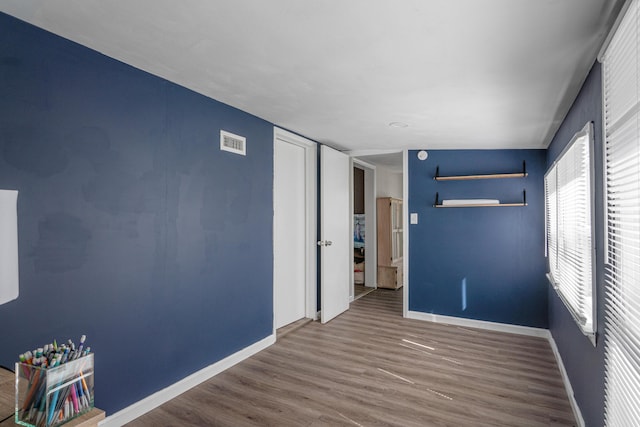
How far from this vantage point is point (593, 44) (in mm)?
1964

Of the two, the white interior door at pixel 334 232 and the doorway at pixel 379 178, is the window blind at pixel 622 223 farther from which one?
the doorway at pixel 379 178

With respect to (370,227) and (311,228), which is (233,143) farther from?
(370,227)

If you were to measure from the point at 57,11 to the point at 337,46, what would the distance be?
1383 mm

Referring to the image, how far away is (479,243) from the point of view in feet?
15.4

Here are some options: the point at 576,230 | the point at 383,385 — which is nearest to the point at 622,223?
the point at 576,230

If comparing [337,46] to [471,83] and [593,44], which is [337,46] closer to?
[471,83]

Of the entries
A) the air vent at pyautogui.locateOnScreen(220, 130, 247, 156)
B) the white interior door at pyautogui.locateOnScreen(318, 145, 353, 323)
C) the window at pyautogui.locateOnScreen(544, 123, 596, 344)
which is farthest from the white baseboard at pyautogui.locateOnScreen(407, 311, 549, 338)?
the air vent at pyautogui.locateOnScreen(220, 130, 247, 156)

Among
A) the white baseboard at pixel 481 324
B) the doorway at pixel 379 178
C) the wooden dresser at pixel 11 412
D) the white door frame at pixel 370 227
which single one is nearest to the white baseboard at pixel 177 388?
the wooden dresser at pixel 11 412

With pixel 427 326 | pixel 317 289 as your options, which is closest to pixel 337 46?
pixel 317 289

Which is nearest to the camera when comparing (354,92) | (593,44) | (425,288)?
(593,44)

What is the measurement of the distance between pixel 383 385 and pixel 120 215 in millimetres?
2320

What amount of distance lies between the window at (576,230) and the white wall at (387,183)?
3.59 m

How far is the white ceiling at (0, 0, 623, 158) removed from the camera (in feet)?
5.62

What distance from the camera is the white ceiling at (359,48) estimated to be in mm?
1714
